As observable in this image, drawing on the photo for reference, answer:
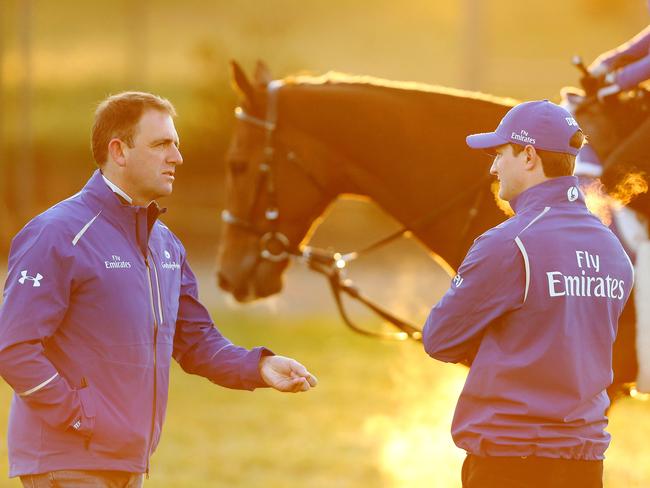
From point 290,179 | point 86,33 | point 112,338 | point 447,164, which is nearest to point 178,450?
point 290,179

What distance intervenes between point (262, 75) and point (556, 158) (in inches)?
103

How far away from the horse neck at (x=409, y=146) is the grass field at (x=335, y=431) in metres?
2.95

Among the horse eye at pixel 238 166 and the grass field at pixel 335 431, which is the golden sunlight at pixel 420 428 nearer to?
the grass field at pixel 335 431

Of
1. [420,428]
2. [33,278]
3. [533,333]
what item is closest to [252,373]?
[33,278]

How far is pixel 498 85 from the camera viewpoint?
2744 cm

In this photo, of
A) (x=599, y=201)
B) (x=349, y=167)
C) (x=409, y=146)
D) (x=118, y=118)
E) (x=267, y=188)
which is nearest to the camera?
(x=118, y=118)

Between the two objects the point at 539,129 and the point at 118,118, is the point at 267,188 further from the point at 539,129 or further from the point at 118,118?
the point at 539,129

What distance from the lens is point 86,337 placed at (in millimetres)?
3348

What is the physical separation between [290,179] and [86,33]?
2560 centimetres

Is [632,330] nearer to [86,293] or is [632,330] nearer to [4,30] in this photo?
[86,293]

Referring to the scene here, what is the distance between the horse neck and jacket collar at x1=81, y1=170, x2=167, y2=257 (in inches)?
69.0

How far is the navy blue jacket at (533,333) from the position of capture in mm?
3199

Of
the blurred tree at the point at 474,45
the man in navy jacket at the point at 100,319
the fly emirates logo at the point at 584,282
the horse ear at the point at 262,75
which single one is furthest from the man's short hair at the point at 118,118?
the blurred tree at the point at 474,45

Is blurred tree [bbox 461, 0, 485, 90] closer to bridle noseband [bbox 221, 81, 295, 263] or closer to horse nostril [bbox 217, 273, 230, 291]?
horse nostril [bbox 217, 273, 230, 291]
